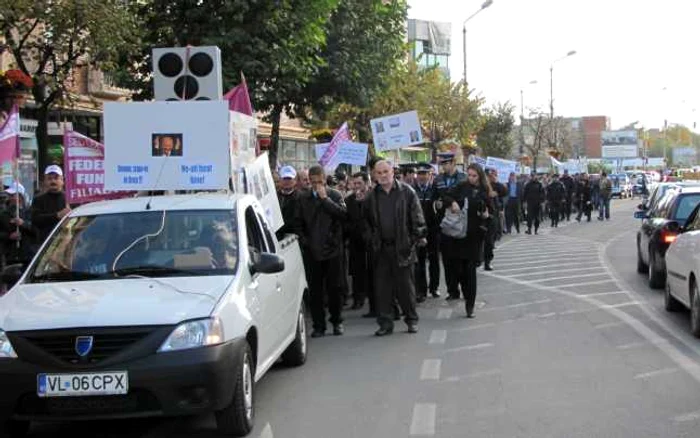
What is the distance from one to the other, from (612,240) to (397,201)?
15.9 metres

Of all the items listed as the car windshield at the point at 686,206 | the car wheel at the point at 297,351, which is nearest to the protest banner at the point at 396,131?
the car windshield at the point at 686,206

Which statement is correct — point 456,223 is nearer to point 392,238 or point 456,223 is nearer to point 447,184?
point 447,184

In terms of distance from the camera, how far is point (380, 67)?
68.9 feet

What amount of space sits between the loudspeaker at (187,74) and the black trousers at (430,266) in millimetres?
3822

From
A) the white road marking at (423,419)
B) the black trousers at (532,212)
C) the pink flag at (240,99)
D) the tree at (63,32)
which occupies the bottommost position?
the white road marking at (423,419)

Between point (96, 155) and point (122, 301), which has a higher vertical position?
point (96, 155)

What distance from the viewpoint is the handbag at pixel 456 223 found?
11.0m

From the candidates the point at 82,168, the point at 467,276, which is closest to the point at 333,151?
the point at 467,276

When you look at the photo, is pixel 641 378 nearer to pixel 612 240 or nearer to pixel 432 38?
pixel 612 240

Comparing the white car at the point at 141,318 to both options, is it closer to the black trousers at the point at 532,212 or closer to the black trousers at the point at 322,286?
the black trousers at the point at 322,286

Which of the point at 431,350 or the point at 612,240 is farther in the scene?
the point at 612,240

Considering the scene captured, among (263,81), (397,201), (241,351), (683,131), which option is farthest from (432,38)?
(683,131)

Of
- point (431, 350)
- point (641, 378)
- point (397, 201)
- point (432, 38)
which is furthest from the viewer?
point (432, 38)

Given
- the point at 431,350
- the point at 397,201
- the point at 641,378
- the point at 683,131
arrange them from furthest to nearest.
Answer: the point at 683,131 < the point at 397,201 < the point at 431,350 < the point at 641,378
